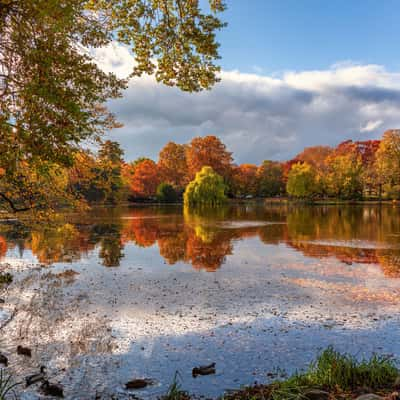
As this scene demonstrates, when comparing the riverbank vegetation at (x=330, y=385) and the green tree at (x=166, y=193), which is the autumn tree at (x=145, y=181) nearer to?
the green tree at (x=166, y=193)

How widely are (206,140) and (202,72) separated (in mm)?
79400

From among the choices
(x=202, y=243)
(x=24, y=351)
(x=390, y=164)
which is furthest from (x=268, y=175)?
(x=24, y=351)

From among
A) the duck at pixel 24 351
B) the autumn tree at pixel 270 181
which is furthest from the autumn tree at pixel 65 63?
the autumn tree at pixel 270 181

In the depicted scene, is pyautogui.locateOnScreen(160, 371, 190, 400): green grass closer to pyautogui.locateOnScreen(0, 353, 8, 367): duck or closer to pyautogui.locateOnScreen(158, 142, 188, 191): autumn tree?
pyautogui.locateOnScreen(0, 353, 8, 367): duck

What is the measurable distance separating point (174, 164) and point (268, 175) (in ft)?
78.1

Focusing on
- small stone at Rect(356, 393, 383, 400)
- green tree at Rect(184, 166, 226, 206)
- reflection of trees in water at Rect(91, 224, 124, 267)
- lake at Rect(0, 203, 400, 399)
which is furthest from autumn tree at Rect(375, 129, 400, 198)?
small stone at Rect(356, 393, 383, 400)

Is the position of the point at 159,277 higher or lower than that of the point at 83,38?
lower

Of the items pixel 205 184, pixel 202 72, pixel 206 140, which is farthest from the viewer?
pixel 206 140

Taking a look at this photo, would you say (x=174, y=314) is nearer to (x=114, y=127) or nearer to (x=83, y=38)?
(x=114, y=127)

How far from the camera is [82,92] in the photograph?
291 inches

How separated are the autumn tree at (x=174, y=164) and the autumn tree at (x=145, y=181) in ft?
10.6

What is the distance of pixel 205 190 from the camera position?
72.8 metres

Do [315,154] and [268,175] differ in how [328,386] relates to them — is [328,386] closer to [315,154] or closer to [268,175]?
[268,175]

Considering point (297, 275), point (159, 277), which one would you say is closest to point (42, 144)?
point (159, 277)
